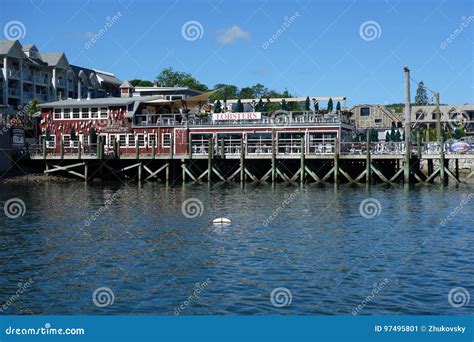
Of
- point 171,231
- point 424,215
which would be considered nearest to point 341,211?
point 424,215

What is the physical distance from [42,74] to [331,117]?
51.3 meters

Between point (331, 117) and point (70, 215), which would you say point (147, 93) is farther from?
point (70, 215)

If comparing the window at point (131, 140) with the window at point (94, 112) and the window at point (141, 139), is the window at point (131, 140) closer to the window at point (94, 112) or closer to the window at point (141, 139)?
the window at point (141, 139)

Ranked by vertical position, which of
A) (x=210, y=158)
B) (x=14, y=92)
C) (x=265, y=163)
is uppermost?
(x=14, y=92)

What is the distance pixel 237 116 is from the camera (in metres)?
62.7
